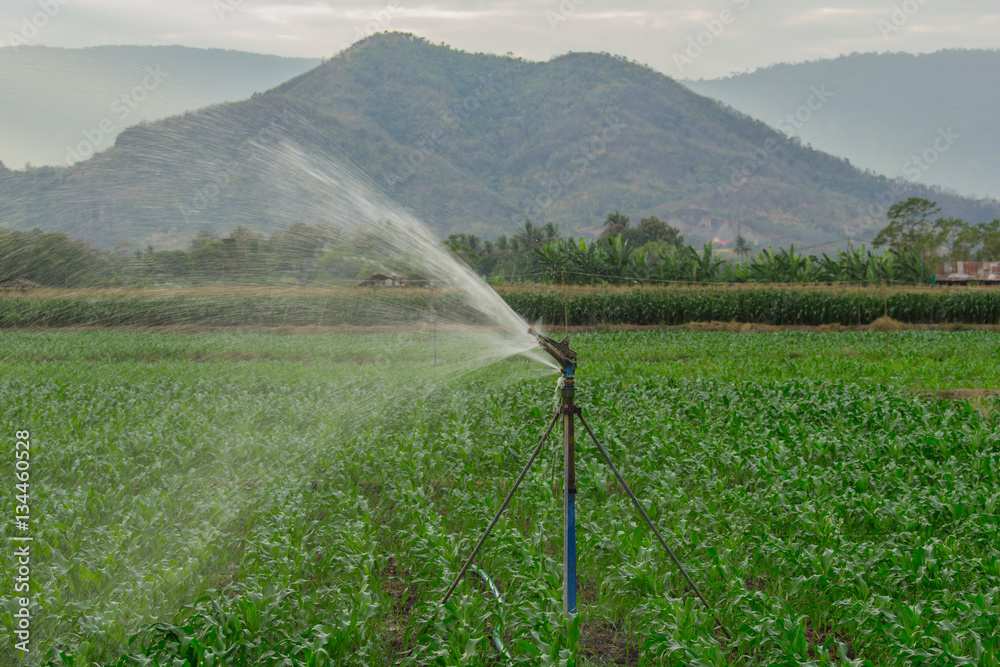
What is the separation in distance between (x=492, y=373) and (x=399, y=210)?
957 cm

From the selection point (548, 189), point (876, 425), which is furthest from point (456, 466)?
point (548, 189)

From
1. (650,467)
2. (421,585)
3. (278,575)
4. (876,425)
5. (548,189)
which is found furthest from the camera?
(548,189)

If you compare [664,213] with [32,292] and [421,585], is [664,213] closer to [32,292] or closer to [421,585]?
[32,292]

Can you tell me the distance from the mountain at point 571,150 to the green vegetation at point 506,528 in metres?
72.4

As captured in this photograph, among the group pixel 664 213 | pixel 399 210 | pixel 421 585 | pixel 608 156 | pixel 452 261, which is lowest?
pixel 421 585

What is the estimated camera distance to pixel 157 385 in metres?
13.6

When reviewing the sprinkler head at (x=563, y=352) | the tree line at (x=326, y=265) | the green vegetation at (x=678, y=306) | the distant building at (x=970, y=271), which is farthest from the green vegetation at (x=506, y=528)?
the distant building at (x=970, y=271)
